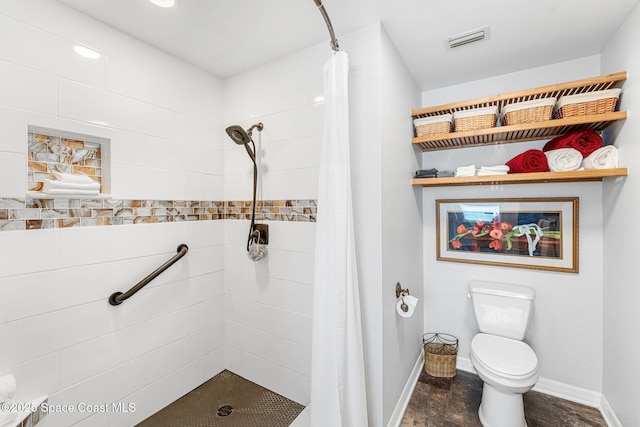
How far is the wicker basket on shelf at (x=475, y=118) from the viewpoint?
178cm

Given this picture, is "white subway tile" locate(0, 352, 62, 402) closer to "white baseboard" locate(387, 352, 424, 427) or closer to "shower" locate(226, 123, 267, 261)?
"shower" locate(226, 123, 267, 261)

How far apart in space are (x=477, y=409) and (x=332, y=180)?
5.78 feet

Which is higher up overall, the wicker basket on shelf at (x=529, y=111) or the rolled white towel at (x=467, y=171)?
the wicker basket on shelf at (x=529, y=111)

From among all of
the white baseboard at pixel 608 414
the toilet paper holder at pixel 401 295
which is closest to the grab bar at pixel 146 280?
the toilet paper holder at pixel 401 295

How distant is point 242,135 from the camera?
177 cm

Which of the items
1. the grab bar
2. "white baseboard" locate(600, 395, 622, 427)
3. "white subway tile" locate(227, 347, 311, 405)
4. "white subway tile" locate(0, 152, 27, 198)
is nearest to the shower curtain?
"white subway tile" locate(227, 347, 311, 405)

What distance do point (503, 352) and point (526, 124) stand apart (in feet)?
4.56

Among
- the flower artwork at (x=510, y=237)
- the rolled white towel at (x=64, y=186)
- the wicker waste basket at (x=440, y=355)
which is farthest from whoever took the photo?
the wicker waste basket at (x=440, y=355)

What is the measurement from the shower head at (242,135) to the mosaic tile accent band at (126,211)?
15.2 inches

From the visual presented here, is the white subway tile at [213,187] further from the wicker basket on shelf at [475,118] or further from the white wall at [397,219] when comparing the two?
the wicker basket on shelf at [475,118]

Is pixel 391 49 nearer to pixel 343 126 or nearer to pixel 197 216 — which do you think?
pixel 343 126

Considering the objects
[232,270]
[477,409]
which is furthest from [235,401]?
[477,409]

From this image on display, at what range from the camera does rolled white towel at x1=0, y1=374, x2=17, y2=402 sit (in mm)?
1131

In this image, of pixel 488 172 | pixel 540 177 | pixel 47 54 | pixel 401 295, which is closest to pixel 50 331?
pixel 47 54
